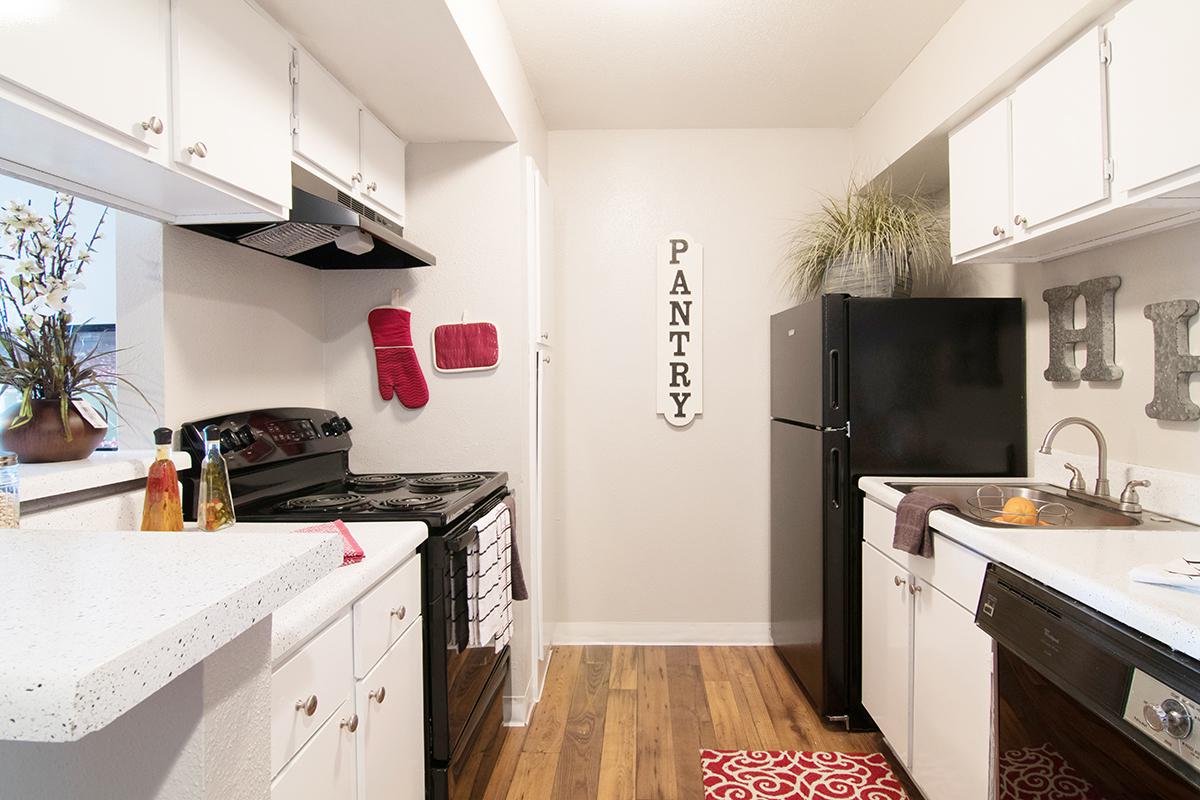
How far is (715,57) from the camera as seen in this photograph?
275cm

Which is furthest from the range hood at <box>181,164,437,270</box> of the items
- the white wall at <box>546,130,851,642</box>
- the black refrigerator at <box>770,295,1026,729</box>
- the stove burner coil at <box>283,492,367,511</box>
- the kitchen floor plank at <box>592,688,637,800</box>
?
the kitchen floor plank at <box>592,688,637,800</box>

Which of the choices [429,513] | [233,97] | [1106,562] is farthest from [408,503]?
[1106,562]

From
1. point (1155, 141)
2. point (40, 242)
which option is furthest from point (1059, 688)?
point (40, 242)

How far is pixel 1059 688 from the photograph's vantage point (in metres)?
1.34

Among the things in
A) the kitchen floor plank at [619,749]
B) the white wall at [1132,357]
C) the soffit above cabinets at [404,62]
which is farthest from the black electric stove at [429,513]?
the white wall at [1132,357]

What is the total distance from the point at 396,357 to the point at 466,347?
257 mm

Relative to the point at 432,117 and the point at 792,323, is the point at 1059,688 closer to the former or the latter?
the point at 792,323

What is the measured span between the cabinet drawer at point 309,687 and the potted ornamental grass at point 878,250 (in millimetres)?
2188

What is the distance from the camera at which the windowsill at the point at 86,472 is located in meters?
1.28

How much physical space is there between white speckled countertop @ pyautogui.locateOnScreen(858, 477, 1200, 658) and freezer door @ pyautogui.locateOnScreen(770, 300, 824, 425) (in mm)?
802

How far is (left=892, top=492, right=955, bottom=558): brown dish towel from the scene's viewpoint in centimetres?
199

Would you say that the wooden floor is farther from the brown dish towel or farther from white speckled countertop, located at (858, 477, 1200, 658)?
white speckled countertop, located at (858, 477, 1200, 658)

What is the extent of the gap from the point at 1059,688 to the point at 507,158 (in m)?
2.29

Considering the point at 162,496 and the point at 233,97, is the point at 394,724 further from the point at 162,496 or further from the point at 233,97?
the point at 233,97
